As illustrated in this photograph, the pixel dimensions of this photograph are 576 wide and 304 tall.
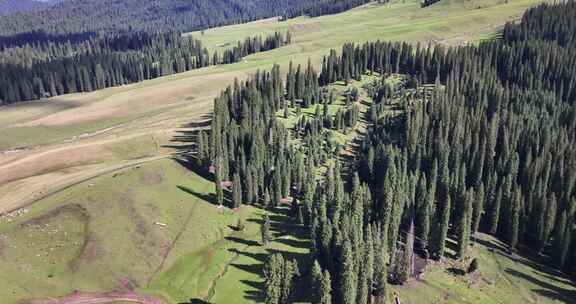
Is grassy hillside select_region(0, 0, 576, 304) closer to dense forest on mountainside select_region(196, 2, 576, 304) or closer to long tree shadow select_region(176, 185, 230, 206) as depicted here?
long tree shadow select_region(176, 185, 230, 206)

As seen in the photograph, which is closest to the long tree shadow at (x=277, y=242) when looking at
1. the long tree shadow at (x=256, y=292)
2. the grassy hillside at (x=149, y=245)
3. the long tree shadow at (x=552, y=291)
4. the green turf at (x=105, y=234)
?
the long tree shadow at (x=256, y=292)

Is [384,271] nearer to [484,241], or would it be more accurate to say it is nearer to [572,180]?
[484,241]

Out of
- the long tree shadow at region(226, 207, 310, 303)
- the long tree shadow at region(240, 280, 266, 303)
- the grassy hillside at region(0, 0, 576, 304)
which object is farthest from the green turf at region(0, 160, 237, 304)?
the long tree shadow at region(240, 280, 266, 303)

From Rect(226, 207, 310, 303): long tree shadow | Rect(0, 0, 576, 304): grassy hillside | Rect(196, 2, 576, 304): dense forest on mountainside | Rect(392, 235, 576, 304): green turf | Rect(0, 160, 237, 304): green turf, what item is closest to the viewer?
Rect(0, 160, 237, 304): green turf

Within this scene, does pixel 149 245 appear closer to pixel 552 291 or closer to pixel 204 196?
pixel 204 196

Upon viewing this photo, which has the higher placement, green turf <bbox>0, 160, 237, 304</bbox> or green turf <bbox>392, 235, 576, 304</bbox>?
green turf <bbox>0, 160, 237, 304</bbox>

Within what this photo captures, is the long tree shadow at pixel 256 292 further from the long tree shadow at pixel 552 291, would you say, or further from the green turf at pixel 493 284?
the long tree shadow at pixel 552 291
